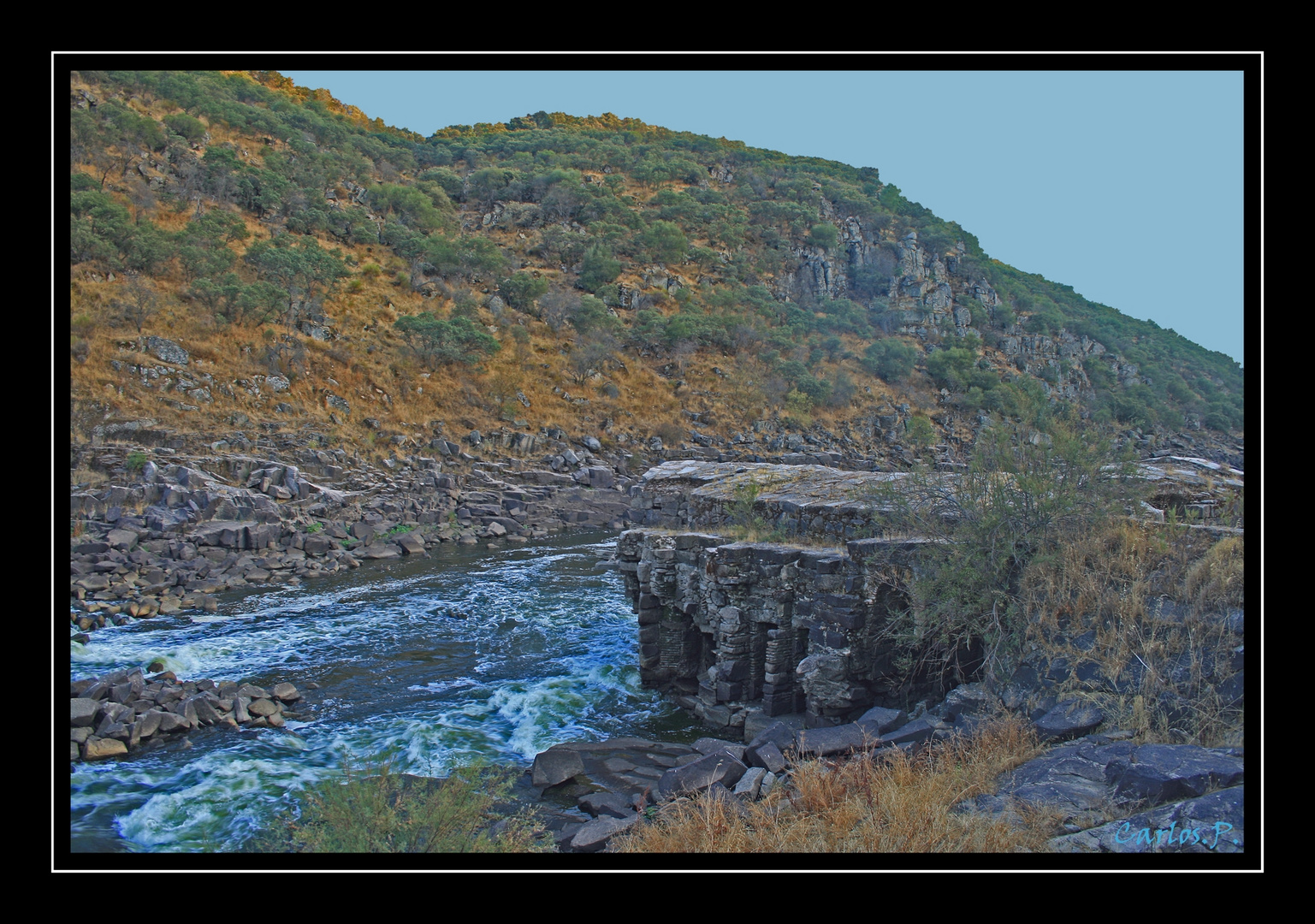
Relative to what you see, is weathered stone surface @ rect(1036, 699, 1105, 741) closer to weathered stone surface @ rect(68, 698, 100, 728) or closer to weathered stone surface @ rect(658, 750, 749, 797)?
weathered stone surface @ rect(658, 750, 749, 797)

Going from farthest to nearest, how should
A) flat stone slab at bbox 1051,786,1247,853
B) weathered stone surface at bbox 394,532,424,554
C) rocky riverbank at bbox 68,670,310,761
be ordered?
1. weathered stone surface at bbox 394,532,424,554
2. rocky riverbank at bbox 68,670,310,761
3. flat stone slab at bbox 1051,786,1247,853

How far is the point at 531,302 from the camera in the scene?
1387 inches

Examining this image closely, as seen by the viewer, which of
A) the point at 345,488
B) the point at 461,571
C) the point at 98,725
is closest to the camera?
the point at 98,725

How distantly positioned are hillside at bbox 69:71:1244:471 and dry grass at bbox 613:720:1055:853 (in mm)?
3640

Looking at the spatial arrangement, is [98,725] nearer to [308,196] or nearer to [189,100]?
[308,196]

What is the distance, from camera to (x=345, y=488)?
2084cm

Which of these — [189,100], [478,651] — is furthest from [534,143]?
[478,651]

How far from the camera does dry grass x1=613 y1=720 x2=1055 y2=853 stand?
397 cm

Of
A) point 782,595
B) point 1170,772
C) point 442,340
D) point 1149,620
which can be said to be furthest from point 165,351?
point 1170,772

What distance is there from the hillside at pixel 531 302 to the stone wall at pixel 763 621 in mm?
2519

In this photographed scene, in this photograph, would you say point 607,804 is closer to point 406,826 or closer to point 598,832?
point 598,832

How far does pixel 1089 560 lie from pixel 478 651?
8.40 meters

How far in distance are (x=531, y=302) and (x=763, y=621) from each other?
2929 cm

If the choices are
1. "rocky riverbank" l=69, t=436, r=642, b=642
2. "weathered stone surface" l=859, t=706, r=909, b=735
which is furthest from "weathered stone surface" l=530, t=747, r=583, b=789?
"rocky riverbank" l=69, t=436, r=642, b=642
